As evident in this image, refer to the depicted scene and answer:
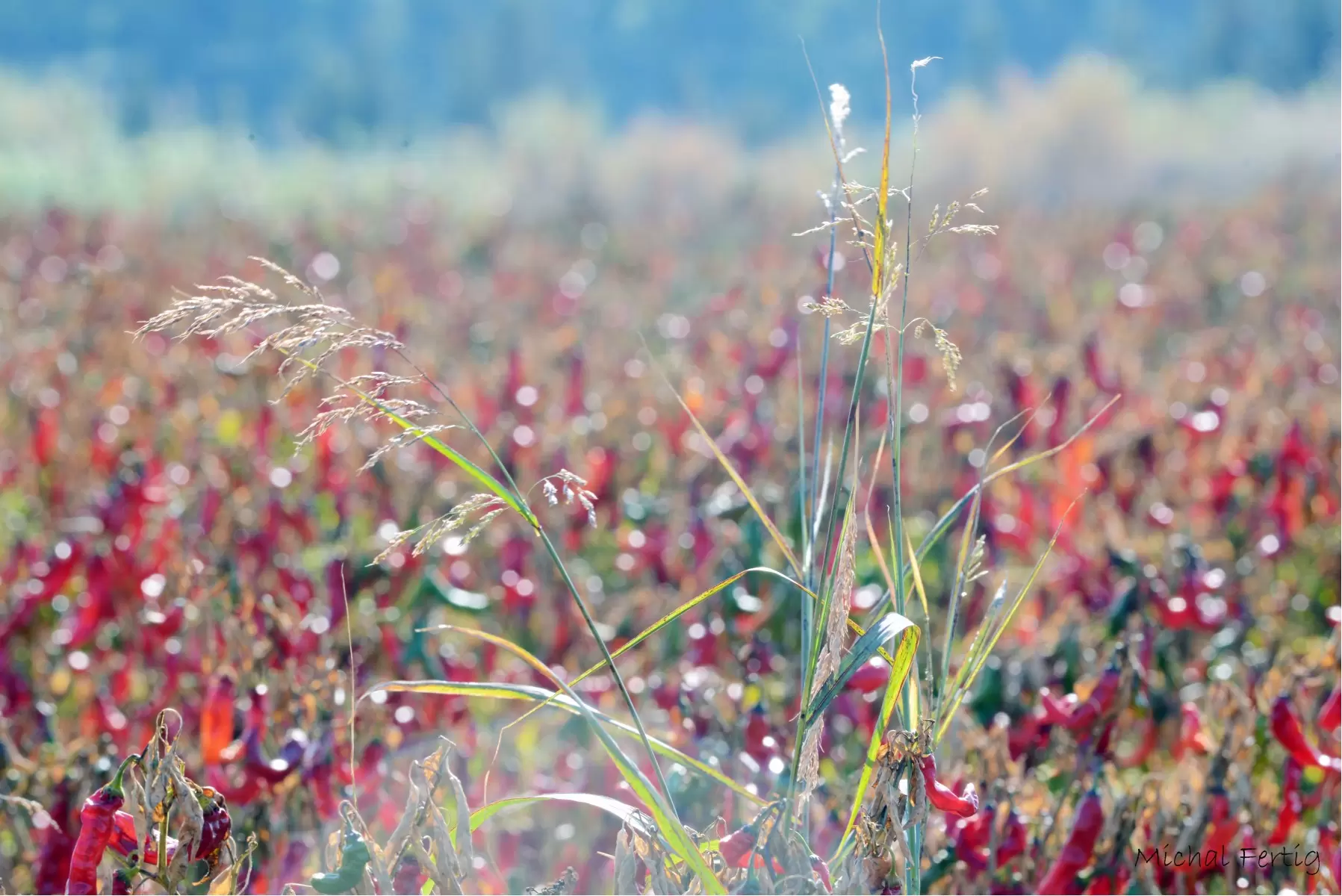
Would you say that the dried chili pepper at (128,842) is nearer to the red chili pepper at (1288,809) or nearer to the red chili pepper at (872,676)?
the red chili pepper at (872,676)

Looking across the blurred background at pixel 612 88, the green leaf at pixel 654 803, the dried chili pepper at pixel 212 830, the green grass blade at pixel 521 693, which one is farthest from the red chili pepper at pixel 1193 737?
the blurred background at pixel 612 88

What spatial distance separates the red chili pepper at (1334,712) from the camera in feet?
7.03

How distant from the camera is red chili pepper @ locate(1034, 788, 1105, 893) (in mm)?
1767

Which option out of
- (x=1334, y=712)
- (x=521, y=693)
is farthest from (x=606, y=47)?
(x=521, y=693)

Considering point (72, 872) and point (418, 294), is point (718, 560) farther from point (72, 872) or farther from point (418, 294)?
point (418, 294)

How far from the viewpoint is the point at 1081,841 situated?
178 centimetres

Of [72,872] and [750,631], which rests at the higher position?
[72,872]

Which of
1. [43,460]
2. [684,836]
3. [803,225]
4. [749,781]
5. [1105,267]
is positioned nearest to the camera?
[684,836]

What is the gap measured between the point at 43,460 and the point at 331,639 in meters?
2.04

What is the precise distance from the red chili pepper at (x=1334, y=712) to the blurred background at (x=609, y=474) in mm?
130

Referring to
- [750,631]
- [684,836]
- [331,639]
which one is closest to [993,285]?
[750,631]

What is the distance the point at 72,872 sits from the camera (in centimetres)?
142

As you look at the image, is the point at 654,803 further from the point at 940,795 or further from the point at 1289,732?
the point at 1289,732

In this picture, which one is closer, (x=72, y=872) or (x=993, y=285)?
(x=72, y=872)
